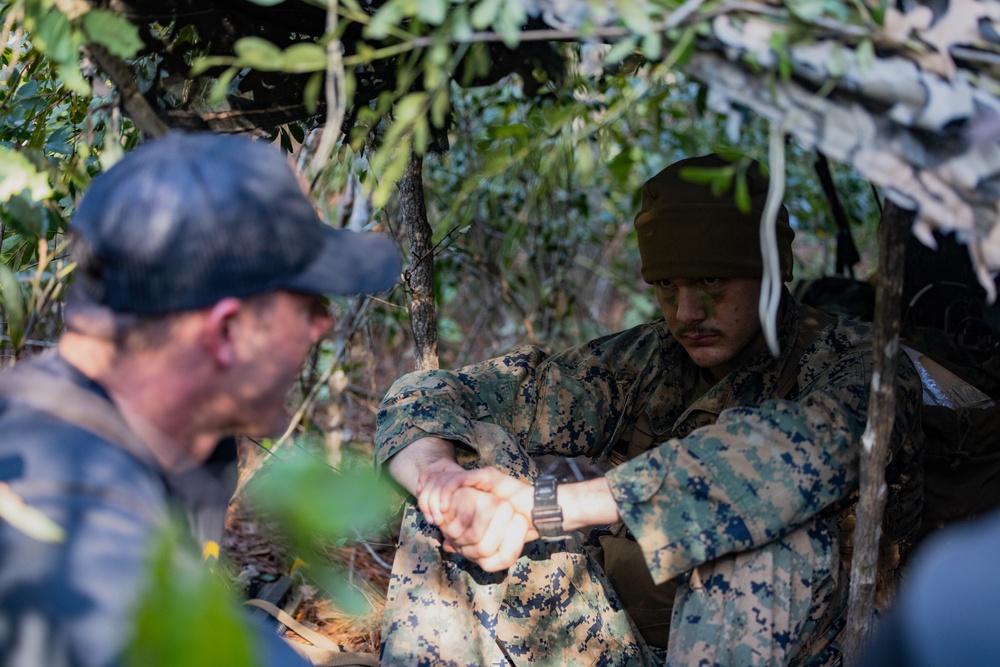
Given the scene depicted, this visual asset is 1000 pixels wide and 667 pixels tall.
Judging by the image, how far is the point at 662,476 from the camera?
2.32 metres

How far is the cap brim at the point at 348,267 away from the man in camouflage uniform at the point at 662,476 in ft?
2.54

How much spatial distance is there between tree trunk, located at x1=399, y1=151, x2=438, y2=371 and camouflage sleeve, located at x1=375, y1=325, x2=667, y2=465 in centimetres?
43

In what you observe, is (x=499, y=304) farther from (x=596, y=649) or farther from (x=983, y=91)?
(x=983, y=91)

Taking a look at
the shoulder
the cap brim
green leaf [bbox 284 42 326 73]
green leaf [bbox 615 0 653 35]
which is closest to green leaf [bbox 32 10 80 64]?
green leaf [bbox 284 42 326 73]

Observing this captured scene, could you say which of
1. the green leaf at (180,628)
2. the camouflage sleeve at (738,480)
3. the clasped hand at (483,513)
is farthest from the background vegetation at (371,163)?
the camouflage sleeve at (738,480)

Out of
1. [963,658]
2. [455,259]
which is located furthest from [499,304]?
[963,658]

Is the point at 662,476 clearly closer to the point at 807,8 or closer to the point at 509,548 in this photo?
the point at 509,548

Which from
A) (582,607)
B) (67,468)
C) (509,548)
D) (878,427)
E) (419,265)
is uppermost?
(67,468)

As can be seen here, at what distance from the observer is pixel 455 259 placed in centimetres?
538

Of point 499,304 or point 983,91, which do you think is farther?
point 499,304

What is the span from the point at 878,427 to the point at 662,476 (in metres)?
0.51

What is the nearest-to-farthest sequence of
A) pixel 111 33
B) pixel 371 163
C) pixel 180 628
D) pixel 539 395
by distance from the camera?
pixel 180 628, pixel 111 33, pixel 371 163, pixel 539 395

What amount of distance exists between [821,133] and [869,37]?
0.16 meters

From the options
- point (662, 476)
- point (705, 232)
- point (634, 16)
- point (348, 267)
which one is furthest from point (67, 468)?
point (705, 232)
